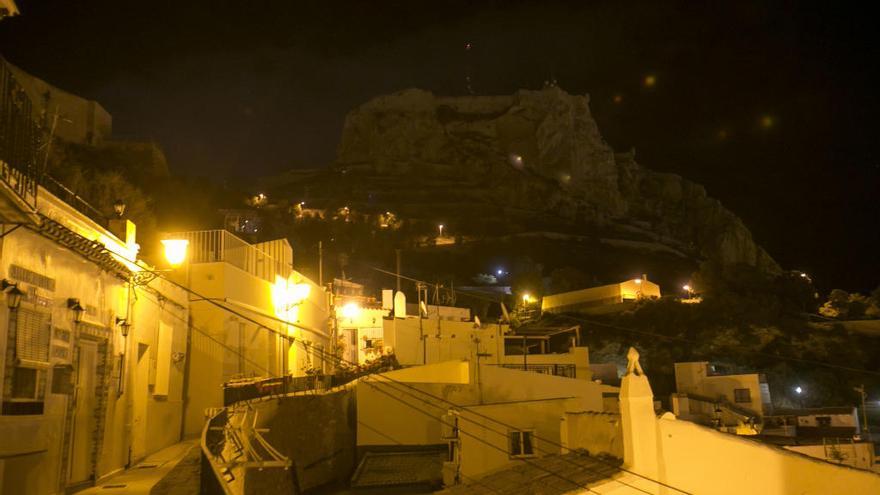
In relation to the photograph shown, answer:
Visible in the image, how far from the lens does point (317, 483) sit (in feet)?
64.0

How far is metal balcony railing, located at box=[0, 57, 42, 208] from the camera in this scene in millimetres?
7256

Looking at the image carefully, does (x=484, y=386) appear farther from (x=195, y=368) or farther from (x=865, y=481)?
(x=865, y=481)

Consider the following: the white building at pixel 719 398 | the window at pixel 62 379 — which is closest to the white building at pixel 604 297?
the white building at pixel 719 398

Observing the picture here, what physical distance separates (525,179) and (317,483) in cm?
9800

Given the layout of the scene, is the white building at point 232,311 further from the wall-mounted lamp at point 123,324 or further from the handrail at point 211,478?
the handrail at point 211,478

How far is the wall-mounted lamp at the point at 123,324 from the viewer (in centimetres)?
1280

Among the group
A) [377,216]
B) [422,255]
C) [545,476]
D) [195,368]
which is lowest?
[545,476]

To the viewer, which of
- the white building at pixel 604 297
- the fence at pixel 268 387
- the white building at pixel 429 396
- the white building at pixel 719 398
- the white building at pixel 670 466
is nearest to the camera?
the white building at pixel 670 466

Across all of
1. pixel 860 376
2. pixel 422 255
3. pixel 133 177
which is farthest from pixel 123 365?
pixel 422 255

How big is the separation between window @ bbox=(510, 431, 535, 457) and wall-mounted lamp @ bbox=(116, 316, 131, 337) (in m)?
9.97

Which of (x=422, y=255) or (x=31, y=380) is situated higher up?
(x=422, y=255)

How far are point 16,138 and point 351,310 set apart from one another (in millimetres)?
29075

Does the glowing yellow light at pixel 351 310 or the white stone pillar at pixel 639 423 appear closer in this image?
the white stone pillar at pixel 639 423

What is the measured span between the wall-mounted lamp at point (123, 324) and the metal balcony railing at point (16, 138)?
4545mm
